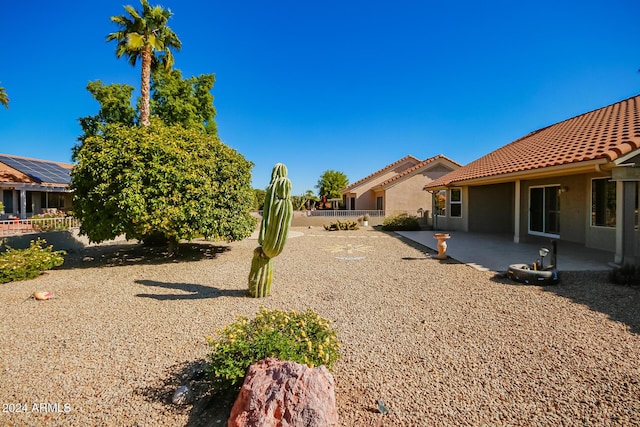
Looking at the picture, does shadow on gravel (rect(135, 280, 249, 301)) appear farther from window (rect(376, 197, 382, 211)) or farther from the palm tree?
window (rect(376, 197, 382, 211))

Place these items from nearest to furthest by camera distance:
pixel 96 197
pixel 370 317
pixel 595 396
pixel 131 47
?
pixel 595 396
pixel 370 317
pixel 96 197
pixel 131 47

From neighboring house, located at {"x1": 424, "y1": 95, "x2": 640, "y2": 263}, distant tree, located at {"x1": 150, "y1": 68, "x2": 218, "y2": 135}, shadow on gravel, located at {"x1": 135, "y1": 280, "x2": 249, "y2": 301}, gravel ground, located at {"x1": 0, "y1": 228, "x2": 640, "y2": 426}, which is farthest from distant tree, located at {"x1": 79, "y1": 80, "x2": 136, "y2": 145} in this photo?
neighboring house, located at {"x1": 424, "y1": 95, "x2": 640, "y2": 263}

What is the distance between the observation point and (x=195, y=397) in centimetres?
312

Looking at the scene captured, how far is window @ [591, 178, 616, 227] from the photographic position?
9.65 metres

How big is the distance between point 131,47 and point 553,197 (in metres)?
19.9

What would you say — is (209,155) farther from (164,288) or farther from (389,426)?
(389,426)

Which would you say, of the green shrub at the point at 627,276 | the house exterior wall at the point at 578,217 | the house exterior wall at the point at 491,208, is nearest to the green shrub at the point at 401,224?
the house exterior wall at the point at 491,208

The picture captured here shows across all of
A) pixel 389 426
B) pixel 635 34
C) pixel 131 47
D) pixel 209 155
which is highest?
pixel 131 47

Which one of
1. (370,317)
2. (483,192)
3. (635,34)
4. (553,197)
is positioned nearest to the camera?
(370,317)

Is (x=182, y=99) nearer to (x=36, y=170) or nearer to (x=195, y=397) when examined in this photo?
(x=36, y=170)

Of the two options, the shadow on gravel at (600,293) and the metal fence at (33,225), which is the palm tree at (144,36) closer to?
the metal fence at (33,225)

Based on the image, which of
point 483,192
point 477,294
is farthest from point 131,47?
A: point 483,192

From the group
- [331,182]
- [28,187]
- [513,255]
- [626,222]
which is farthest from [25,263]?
[331,182]

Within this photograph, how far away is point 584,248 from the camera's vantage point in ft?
34.4
